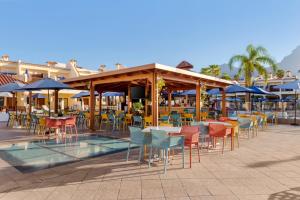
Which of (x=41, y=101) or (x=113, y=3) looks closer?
(x=113, y=3)

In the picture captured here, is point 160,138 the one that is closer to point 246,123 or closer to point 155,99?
point 155,99

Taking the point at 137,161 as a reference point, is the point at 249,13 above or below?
above

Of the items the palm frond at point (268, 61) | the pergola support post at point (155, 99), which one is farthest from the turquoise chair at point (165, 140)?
the palm frond at point (268, 61)

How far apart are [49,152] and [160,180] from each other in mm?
4010

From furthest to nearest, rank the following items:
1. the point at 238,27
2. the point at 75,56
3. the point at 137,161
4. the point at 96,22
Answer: the point at 75,56
the point at 96,22
the point at 238,27
the point at 137,161

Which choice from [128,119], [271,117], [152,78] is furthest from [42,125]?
[271,117]

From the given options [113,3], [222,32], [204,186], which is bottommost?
[204,186]

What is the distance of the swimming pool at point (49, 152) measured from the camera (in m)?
5.56

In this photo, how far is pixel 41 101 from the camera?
29.9 m

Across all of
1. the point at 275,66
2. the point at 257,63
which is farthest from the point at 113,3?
the point at 275,66

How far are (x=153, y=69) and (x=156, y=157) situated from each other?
3.40 meters

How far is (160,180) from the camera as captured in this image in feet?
14.1

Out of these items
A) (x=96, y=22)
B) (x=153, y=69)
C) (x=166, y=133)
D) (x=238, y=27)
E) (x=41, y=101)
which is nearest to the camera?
(x=166, y=133)

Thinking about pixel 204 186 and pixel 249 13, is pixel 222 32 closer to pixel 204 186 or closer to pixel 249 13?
pixel 249 13
